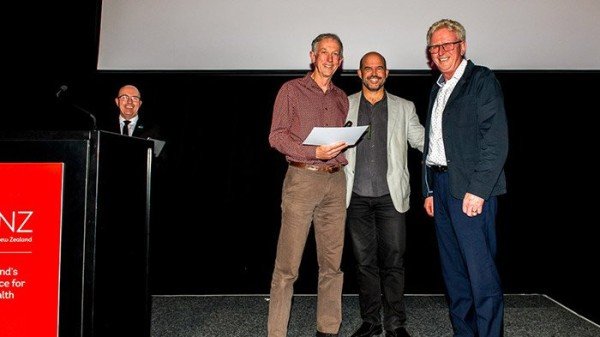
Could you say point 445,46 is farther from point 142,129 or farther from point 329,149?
→ point 142,129

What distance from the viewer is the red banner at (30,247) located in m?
1.19

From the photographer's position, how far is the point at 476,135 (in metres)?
1.85

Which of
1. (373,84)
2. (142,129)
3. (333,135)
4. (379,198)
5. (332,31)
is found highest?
(332,31)

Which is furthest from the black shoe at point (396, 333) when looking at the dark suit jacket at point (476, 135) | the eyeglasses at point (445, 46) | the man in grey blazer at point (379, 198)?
the eyeglasses at point (445, 46)

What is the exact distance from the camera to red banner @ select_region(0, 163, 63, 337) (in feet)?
3.92

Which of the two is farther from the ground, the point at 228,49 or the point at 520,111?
the point at 228,49

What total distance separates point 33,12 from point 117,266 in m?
2.57

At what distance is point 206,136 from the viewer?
328 centimetres

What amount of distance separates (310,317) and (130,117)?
1.82 metres

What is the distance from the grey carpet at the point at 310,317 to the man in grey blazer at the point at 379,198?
10.6 inches

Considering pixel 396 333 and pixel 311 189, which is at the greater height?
pixel 311 189

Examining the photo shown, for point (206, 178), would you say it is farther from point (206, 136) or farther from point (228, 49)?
point (228, 49)

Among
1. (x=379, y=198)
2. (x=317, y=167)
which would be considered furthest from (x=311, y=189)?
(x=379, y=198)

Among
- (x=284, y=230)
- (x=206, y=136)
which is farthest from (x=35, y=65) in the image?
(x=284, y=230)
